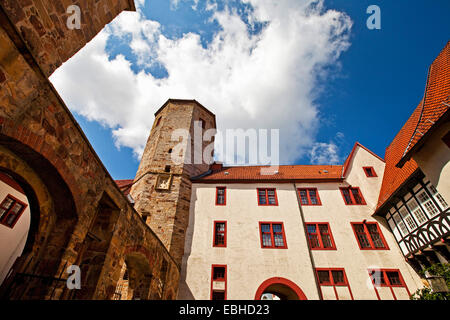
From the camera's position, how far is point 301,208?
49.7 ft

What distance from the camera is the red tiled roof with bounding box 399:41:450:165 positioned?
8.63m

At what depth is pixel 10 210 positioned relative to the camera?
1191cm

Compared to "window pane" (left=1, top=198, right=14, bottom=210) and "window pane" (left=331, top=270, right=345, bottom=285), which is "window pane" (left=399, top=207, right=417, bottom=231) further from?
"window pane" (left=1, top=198, right=14, bottom=210)

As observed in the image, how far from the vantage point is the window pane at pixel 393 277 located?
12.0 metres

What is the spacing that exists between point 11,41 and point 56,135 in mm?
1412

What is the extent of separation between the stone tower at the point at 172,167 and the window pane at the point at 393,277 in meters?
12.1

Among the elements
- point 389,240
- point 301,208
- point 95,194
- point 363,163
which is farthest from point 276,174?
point 95,194

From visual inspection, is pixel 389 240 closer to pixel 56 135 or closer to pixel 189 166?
pixel 189 166

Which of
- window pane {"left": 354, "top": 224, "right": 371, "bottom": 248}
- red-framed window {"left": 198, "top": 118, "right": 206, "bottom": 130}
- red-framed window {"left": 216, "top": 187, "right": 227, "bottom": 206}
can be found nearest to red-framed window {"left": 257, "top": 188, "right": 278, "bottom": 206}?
red-framed window {"left": 216, "top": 187, "right": 227, "bottom": 206}

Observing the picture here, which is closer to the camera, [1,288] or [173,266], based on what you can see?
[1,288]

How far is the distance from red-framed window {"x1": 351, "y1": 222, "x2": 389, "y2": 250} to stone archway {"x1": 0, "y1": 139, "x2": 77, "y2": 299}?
15.2 m

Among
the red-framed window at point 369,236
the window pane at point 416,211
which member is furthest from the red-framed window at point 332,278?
the window pane at point 416,211

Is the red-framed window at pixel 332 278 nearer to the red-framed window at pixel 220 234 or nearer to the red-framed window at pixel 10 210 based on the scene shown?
the red-framed window at pixel 220 234

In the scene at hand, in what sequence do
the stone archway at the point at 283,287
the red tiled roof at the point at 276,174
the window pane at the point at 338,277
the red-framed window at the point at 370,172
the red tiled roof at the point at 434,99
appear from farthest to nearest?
the red tiled roof at the point at 276,174, the red-framed window at the point at 370,172, the window pane at the point at 338,277, the stone archway at the point at 283,287, the red tiled roof at the point at 434,99
